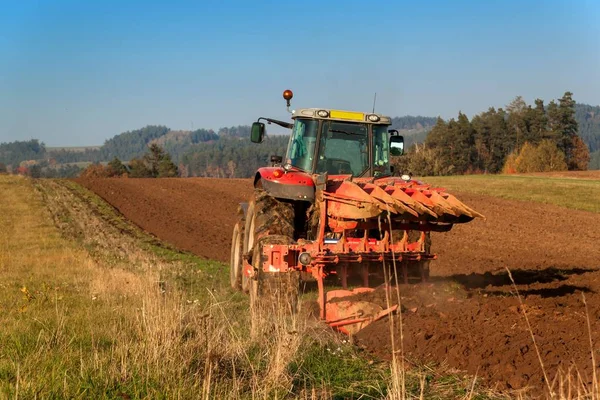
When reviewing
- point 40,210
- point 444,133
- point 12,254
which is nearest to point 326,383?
point 12,254

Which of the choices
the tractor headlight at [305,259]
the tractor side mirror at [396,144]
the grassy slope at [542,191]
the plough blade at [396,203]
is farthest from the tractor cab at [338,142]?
the grassy slope at [542,191]

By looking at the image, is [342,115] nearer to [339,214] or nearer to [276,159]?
[276,159]

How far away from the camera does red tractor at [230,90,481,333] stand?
652 cm

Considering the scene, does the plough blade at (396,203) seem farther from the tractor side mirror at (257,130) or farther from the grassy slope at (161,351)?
the tractor side mirror at (257,130)

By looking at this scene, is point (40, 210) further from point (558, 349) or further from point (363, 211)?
point (558, 349)

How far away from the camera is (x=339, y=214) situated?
6.64 m

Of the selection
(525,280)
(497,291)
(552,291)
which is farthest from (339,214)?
(525,280)

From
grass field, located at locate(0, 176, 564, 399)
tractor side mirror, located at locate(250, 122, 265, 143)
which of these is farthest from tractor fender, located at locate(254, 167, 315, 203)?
grass field, located at locate(0, 176, 564, 399)

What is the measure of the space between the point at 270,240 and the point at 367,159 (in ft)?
6.37

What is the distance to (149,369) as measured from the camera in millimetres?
4316

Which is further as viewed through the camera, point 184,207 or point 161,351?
point 184,207

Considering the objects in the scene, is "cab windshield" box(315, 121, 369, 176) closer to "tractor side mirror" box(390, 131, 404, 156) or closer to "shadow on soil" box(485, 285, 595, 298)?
"tractor side mirror" box(390, 131, 404, 156)

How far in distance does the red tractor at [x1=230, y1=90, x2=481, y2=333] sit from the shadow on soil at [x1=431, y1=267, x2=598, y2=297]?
1.23 m

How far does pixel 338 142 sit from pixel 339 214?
1921 millimetres
